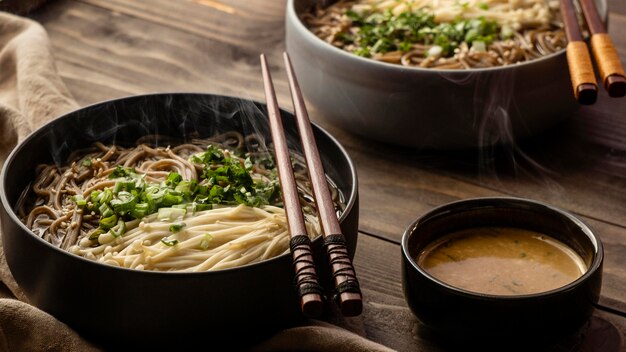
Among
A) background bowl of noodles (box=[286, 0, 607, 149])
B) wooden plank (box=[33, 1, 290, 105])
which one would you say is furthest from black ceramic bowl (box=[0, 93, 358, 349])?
wooden plank (box=[33, 1, 290, 105])

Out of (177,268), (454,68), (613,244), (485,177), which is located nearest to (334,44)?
(454,68)

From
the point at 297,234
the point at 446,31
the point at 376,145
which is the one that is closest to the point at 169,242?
the point at 297,234

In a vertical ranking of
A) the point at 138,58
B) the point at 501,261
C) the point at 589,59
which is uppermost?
the point at 589,59

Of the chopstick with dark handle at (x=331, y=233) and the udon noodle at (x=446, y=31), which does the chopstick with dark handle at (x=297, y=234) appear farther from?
the udon noodle at (x=446, y=31)

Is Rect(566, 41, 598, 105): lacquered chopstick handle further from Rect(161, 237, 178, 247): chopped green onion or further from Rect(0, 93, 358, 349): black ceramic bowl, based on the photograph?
Rect(161, 237, 178, 247): chopped green onion

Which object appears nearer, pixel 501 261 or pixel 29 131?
pixel 501 261

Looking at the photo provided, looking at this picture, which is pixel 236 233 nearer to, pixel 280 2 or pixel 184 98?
pixel 184 98

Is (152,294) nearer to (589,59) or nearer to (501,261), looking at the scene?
(501,261)
